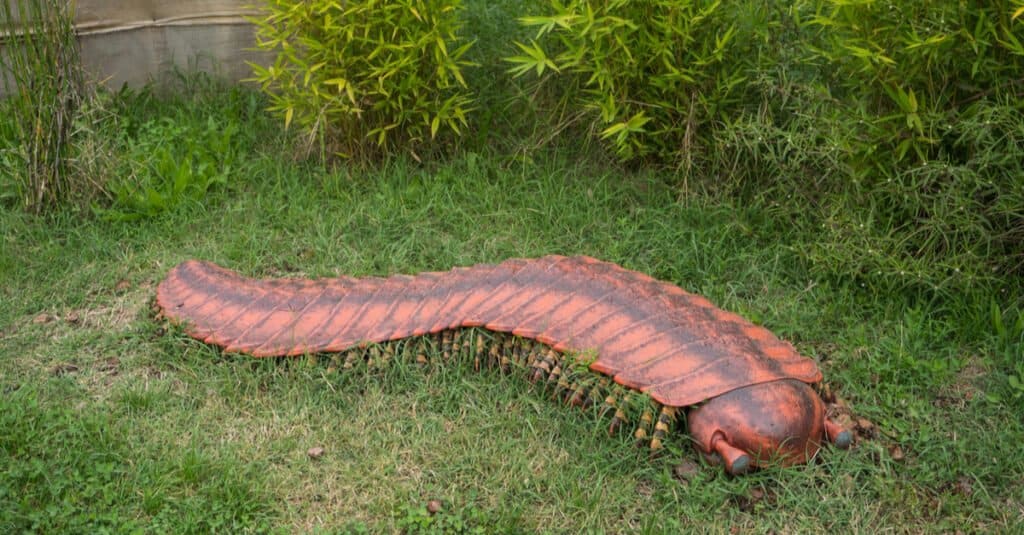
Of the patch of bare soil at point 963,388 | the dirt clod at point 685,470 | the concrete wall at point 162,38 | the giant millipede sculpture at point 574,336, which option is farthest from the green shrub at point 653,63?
the concrete wall at point 162,38

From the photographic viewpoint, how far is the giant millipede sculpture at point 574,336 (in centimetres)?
332

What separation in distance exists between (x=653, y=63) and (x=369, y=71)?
1.35 meters

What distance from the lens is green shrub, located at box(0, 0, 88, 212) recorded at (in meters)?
4.75

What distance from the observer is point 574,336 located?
3623 millimetres

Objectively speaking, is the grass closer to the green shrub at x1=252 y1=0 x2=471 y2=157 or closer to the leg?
the leg

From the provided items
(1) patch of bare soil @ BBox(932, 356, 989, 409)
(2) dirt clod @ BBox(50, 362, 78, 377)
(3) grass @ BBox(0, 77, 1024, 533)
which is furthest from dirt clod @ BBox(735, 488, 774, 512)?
(2) dirt clod @ BBox(50, 362, 78, 377)

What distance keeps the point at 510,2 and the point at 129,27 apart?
2.18m

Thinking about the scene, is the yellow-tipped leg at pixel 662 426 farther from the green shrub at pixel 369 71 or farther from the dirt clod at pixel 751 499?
the green shrub at pixel 369 71

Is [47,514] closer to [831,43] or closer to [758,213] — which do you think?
[758,213]

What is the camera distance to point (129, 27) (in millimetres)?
5840

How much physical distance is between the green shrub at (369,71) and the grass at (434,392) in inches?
9.2

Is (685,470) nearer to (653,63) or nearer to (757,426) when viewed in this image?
(757,426)

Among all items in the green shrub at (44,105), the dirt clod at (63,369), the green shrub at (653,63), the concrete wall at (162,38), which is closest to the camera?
the dirt clod at (63,369)

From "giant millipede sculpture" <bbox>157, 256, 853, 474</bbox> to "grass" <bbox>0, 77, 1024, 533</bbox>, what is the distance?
3.9 inches
